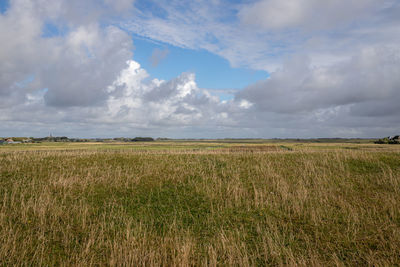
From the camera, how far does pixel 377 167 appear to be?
24.6 m

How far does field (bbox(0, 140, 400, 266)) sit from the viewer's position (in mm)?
10406

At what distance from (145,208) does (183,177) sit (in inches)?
251

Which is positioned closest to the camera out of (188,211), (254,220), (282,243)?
(282,243)

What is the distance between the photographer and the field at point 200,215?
10406 mm

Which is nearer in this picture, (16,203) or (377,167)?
(16,203)

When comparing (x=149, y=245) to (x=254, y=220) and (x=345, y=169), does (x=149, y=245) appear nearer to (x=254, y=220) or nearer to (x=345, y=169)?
Result: (x=254, y=220)

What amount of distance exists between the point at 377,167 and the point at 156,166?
21.6 metres

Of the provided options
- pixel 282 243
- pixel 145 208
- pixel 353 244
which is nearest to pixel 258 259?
pixel 282 243

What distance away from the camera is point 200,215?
47.7ft

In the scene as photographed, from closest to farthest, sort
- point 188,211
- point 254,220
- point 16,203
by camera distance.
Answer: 1. point 254,220
2. point 188,211
3. point 16,203

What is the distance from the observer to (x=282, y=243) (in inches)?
439

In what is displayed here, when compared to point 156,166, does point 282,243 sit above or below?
below

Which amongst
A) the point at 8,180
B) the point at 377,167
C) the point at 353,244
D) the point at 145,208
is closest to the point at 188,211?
the point at 145,208

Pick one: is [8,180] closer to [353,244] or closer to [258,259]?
[258,259]
